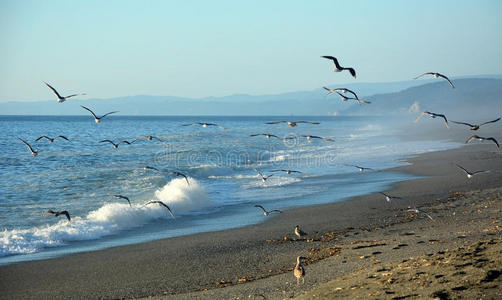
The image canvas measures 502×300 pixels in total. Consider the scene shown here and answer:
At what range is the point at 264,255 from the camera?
13.3 meters

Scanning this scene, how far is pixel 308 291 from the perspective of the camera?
9.42 m

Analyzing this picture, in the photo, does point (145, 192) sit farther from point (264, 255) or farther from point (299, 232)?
point (264, 255)

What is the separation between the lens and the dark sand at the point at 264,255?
10906mm

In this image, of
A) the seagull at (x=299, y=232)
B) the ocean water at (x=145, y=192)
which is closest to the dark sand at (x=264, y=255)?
the seagull at (x=299, y=232)

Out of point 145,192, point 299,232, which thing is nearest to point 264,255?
point 299,232

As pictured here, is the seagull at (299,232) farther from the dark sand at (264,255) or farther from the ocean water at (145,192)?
the ocean water at (145,192)

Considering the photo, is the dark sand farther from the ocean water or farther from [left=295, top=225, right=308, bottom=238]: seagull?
the ocean water

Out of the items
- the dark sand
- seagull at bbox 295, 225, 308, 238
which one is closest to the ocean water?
the dark sand

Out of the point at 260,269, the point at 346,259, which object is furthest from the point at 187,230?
the point at 346,259

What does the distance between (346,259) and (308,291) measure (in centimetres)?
243

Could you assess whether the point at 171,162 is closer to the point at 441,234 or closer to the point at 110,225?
the point at 110,225

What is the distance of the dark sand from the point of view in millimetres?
10906

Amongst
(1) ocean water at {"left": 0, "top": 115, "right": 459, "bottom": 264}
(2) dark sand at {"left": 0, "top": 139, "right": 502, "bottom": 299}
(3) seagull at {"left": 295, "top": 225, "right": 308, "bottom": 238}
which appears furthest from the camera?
(1) ocean water at {"left": 0, "top": 115, "right": 459, "bottom": 264}

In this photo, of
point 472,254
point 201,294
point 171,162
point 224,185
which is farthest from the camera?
point 171,162
